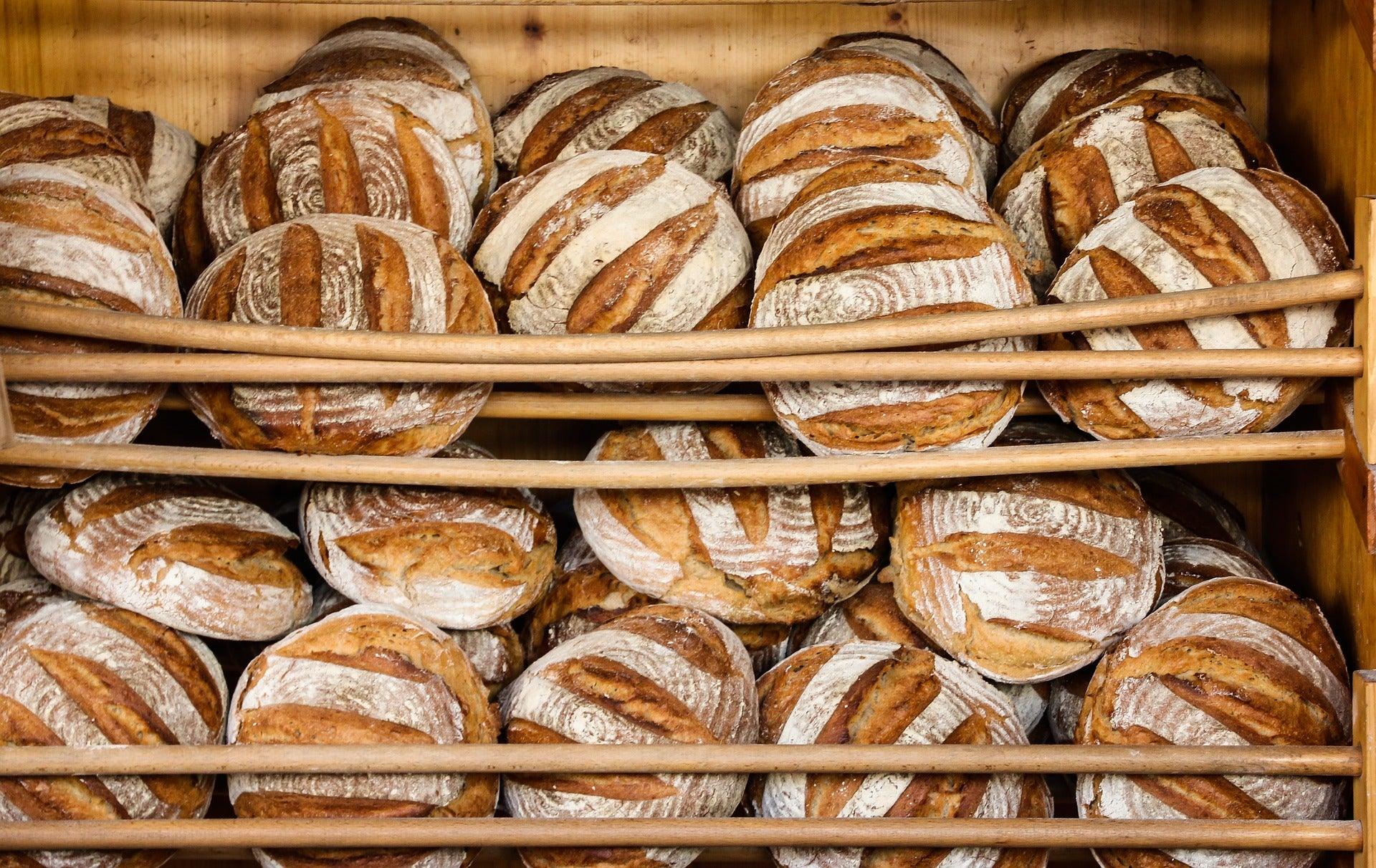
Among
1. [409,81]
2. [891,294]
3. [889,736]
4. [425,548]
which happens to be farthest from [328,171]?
[889,736]

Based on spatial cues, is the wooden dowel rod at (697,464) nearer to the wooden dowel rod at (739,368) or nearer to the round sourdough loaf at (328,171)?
the wooden dowel rod at (739,368)

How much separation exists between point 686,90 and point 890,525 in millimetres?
733

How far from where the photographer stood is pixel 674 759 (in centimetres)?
142

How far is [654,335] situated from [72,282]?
70 cm

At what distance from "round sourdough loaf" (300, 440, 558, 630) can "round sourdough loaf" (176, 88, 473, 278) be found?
0.37 m

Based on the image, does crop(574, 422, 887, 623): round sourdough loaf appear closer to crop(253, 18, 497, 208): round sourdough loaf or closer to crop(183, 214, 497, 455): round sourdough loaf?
crop(183, 214, 497, 455): round sourdough loaf

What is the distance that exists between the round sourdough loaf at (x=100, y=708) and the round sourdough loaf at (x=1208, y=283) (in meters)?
1.15

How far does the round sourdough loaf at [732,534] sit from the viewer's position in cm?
163

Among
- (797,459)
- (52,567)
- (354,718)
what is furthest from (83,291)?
(797,459)

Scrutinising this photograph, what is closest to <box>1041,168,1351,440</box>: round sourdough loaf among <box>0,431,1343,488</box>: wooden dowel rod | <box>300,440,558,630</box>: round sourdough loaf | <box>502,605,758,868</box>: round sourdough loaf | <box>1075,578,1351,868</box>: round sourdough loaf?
<box>0,431,1343,488</box>: wooden dowel rod

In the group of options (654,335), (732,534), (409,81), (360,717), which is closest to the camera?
(654,335)

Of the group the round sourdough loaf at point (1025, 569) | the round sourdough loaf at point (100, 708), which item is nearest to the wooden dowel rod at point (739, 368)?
→ the round sourdough loaf at point (1025, 569)

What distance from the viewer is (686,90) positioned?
1.92 m

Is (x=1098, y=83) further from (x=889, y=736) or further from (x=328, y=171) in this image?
(x=328, y=171)
